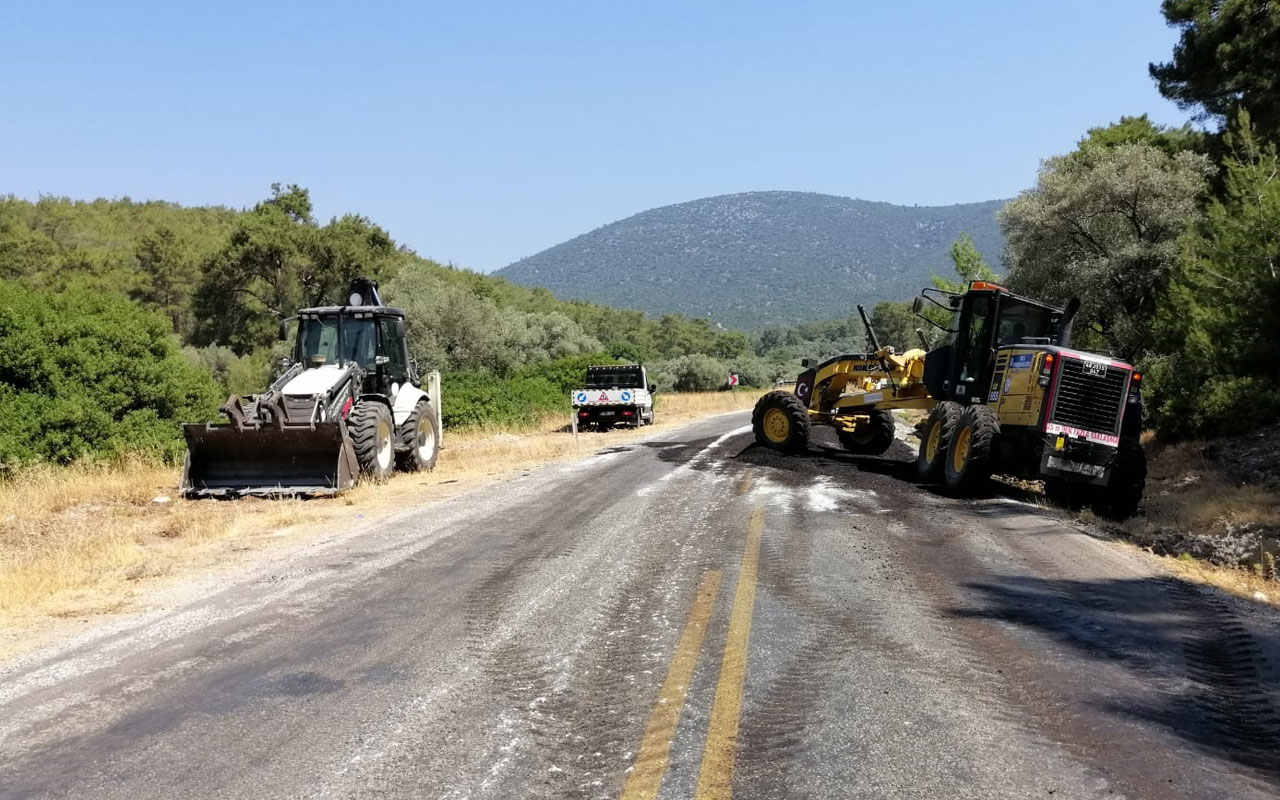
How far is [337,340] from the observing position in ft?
51.0

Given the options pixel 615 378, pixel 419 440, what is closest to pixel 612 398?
pixel 615 378

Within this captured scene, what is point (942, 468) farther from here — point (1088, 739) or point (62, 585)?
point (62, 585)

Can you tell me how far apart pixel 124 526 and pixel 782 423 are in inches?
444

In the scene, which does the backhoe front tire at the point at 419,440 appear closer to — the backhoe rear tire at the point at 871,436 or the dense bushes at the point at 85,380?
the dense bushes at the point at 85,380

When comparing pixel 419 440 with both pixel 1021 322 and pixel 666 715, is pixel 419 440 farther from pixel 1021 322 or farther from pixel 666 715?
pixel 666 715

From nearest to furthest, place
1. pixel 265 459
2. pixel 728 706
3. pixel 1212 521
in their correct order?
pixel 728 706 → pixel 1212 521 → pixel 265 459

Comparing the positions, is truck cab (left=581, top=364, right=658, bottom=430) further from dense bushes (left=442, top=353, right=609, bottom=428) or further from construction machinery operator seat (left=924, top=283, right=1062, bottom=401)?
construction machinery operator seat (left=924, top=283, right=1062, bottom=401)

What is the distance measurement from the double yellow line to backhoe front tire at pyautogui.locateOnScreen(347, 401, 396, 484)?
8.87 m

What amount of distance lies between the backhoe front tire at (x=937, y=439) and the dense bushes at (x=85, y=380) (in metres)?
13.7

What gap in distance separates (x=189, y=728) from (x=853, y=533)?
20.8 ft

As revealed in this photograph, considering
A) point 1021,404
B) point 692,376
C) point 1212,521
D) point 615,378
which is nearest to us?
point 1212,521

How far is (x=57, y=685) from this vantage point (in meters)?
4.76

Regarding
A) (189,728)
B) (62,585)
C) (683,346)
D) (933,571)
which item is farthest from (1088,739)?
(683,346)

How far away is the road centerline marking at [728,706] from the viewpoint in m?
3.41
